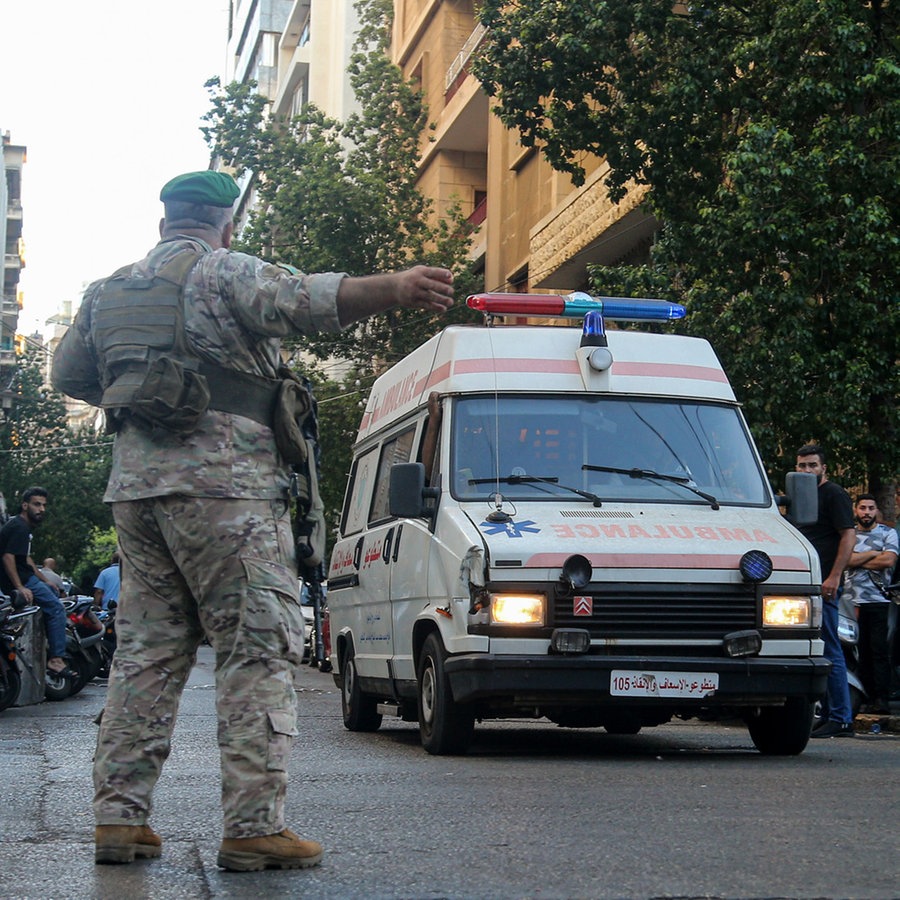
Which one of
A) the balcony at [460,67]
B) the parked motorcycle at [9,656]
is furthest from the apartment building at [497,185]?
the parked motorcycle at [9,656]

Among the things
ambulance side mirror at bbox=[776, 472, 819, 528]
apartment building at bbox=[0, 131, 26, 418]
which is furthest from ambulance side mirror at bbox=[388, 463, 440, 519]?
apartment building at bbox=[0, 131, 26, 418]

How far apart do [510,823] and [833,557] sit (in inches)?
222

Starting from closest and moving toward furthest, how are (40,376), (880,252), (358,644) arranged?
(358,644) < (880,252) < (40,376)

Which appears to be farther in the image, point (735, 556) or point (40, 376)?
point (40, 376)

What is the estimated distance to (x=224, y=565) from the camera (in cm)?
487

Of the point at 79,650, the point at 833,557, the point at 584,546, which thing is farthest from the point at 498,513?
the point at 79,650

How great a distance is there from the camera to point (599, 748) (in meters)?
9.81

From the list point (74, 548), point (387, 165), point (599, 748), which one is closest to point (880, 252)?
point (599, 748)

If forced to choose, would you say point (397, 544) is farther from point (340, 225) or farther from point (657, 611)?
point (340, 225)

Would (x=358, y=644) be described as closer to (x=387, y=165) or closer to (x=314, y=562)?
(x=314, y=562)

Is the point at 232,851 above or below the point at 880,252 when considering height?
below

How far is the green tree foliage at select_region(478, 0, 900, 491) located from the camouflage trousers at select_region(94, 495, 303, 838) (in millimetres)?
10309

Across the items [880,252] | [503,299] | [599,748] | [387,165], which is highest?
[387,165]

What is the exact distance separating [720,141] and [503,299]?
786 centimetres
